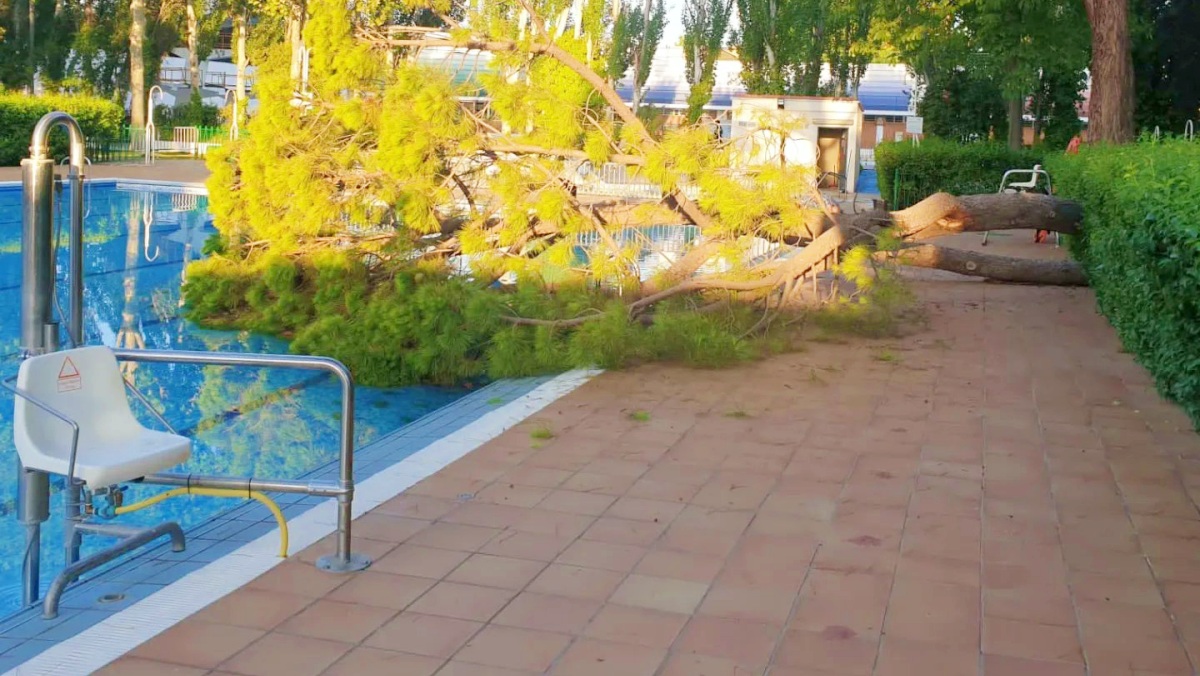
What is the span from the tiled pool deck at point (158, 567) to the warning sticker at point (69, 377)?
678 mm

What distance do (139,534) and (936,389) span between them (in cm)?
521

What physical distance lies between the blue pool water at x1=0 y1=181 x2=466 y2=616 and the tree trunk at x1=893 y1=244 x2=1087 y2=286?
14.8 feet

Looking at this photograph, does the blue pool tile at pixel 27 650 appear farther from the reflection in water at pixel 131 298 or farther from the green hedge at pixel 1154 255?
the green hedge at pixel 1154 255

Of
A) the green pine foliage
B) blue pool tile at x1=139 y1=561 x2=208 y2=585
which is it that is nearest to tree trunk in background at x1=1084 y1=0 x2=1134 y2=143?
the green pine foliage

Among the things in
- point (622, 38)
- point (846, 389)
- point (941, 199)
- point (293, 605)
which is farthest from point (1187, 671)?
point (622, 38)

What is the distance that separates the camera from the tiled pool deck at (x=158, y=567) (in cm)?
352

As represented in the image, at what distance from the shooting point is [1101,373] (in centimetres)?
816

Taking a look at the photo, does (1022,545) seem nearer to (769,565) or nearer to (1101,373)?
(769,565)

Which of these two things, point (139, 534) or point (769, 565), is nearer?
point (139, 534)

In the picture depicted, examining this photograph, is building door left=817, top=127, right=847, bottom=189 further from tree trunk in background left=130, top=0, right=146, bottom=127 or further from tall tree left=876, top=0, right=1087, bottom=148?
tree trunk in background left=130, top=0, right=146, bottom=127

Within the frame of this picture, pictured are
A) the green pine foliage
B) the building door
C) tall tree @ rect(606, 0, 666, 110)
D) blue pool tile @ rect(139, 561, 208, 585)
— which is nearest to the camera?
blue pool tile @ rect(139, 561, 208, 585)

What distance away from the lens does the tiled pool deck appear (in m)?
A: 3.52

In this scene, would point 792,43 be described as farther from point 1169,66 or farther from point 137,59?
point 137,59

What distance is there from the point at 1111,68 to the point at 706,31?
2570 centimetres
